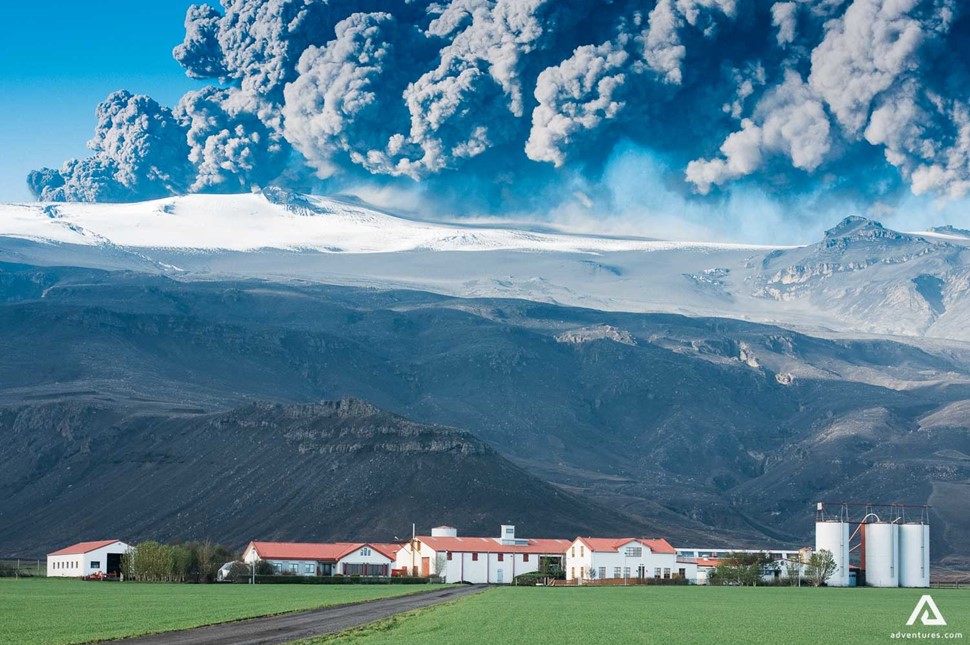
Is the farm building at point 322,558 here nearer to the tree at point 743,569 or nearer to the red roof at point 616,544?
the red roof at point 616,544

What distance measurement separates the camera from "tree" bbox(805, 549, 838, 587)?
8762 cm

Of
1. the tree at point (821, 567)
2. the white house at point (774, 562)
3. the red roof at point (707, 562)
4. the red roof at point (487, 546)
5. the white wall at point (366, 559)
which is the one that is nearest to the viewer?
the tree at point (821, 567)

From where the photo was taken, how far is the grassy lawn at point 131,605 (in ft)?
129

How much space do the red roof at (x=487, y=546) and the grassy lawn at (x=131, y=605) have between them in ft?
47.6

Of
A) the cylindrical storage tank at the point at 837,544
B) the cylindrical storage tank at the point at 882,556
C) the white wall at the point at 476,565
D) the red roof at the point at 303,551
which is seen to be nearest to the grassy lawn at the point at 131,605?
the red roof at the point at 303,551

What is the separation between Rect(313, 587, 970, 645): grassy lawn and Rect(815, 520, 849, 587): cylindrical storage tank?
23720 mm

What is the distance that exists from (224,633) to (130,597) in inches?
708

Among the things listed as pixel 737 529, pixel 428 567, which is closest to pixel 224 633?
pixel 428 567

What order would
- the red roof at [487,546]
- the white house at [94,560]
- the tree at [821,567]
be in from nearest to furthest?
the tree at [821,567]
the white house at [94,560]
the red roof at [487,546]

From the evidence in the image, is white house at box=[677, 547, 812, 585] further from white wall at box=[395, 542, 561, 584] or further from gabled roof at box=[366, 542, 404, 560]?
gabled roof at box=[366, 542, 404, 560]

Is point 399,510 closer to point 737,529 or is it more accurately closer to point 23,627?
point 737,529

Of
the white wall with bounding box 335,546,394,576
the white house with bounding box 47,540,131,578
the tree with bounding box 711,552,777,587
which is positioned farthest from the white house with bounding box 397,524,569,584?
the white house with bounding box 47,540,131,578

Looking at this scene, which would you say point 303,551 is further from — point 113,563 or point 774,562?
point 774,562

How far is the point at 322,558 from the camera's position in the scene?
3649 inches
